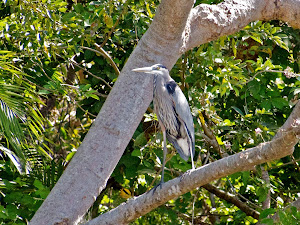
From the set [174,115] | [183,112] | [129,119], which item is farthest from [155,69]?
[174,115]

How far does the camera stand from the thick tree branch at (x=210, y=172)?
227cm

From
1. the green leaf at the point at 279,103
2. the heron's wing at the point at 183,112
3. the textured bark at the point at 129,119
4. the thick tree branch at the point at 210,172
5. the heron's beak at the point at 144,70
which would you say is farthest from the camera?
the green leaf at the point at 279,103

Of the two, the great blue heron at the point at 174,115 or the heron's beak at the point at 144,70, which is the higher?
the heron's beak at the point at 144,70

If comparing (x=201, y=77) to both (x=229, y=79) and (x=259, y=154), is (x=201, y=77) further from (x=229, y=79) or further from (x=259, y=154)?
(x=259, y=154)

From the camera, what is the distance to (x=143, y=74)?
116 inches

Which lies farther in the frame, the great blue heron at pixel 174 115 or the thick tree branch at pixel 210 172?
the great blue heron at pixel 174 115

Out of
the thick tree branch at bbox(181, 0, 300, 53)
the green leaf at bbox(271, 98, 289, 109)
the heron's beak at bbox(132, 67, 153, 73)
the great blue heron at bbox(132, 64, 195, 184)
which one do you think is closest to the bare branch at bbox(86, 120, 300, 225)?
the heron's beak at bbox(132, 67, 153, 73)

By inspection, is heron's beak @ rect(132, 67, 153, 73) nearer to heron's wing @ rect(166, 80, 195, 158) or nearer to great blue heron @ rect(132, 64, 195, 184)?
great blue heron @ rect(132, 64, 195, 184)

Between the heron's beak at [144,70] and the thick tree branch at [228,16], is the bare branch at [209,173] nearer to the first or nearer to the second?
the heron's beak at [144,70]

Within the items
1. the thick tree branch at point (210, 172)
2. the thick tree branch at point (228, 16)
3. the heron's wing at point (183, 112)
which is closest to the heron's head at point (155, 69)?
the thick tree branch at point (228, 16)

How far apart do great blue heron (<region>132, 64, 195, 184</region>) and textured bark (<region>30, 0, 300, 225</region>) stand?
464 millimetres

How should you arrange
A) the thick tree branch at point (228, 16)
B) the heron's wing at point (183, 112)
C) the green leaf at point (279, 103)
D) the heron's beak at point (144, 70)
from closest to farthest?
the heron's beak at point (144, 70)
the thick tree branch at point (228, 16)
the heron's wing at point (183, 112)
the green leaf at point (279, 103)

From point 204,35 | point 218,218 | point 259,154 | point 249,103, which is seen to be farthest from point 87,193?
point 218,218

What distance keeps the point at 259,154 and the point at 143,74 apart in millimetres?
955
